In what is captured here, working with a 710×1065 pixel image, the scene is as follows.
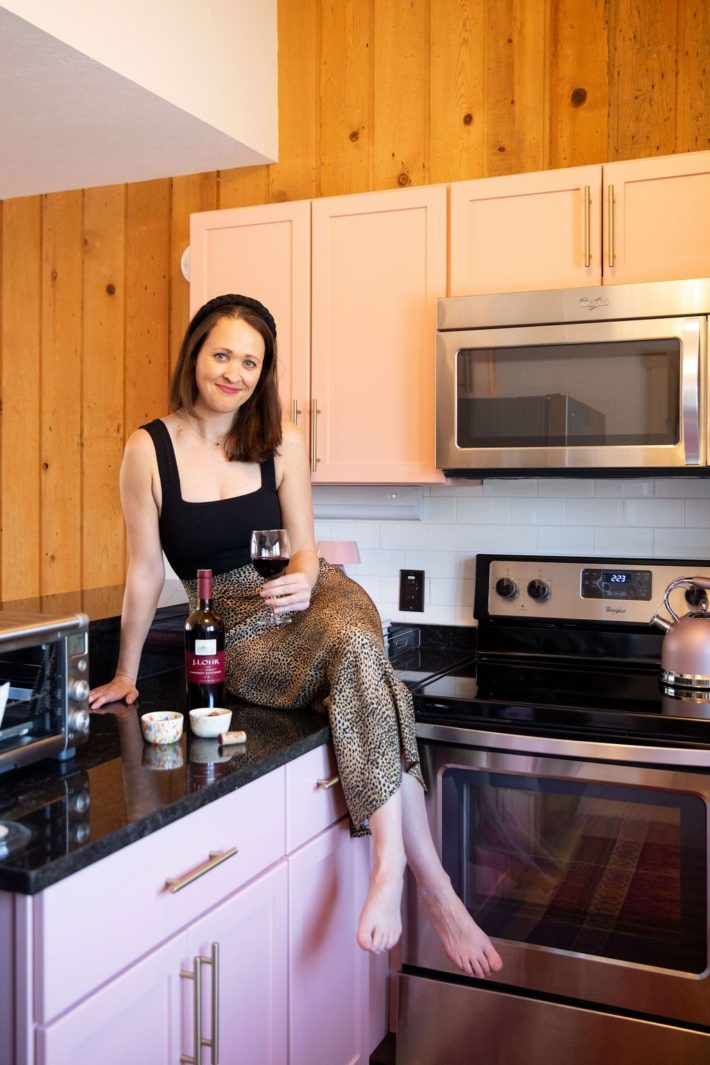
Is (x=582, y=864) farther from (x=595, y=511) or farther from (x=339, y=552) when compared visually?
(x=339, y=552)

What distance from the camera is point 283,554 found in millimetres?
1734

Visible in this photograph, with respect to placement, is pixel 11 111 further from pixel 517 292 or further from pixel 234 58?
pixel 517 292

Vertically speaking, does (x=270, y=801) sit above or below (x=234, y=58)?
below

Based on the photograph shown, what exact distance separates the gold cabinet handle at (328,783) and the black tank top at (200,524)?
490 millimetres

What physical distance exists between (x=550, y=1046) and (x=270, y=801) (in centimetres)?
87

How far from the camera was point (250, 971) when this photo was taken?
154cm

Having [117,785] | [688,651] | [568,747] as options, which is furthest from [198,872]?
[688,651]

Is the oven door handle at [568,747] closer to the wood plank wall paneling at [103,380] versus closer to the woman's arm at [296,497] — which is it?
the woman's arm at [296,497]

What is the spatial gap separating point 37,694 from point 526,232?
4.96 feet

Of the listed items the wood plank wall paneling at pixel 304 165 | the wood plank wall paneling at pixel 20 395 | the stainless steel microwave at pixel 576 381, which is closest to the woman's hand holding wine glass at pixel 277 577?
the stainless steel microwave at pixel 576 381

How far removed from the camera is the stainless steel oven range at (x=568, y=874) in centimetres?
187

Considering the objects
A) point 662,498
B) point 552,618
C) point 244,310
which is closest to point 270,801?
point 244,310

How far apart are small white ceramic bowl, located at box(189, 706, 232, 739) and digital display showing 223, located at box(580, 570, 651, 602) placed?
1182mm

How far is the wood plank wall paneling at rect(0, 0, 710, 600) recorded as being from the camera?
97.8 inches
